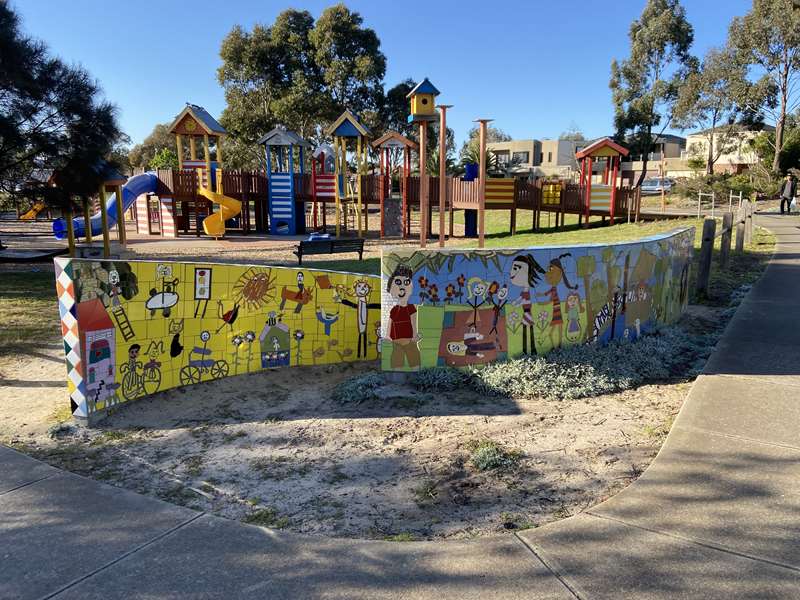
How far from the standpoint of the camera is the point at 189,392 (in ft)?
18.4

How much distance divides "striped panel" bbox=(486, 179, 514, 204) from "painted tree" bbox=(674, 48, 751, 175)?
1004 inches

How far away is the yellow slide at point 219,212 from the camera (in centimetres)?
2497

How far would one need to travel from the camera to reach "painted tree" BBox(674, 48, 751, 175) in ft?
131

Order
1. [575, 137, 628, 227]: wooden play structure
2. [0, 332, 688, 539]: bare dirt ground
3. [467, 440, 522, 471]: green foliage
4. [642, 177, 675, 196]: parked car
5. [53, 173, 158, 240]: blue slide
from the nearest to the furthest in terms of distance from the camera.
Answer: [0, 332, 688, 539]: bare dirt ground < [467, 440, 522, 471]: green foliage < [575, 137, 628, 227]: wooden play structure < [53, 173, 158, 240]: blue slide < [642, 177, 675, 196]: parked car

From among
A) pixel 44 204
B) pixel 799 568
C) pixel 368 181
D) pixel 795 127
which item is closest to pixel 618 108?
pixel 795 127

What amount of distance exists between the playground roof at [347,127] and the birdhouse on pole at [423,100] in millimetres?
9357

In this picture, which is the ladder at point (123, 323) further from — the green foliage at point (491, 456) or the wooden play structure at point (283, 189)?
the wooden play structure at point (283, 189)

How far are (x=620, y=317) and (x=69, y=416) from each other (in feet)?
18.2

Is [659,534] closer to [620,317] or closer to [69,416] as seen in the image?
[620,317]

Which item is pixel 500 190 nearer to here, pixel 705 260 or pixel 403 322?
pixel 705 260

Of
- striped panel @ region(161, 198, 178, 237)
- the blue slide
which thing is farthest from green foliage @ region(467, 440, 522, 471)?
striped panel @ region(161, 198, 178, 237)

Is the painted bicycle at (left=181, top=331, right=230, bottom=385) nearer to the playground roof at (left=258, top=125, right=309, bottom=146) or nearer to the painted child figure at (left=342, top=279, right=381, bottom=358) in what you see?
the painted child figure at (left=342, top=279, right=381, bottom=358)

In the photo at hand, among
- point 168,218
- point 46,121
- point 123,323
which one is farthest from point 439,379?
point 168,218

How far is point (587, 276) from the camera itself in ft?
20.2
